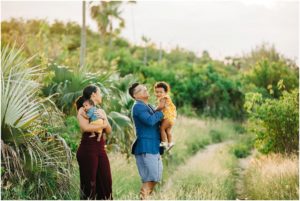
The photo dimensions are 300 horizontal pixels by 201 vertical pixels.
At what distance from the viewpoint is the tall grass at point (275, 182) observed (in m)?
9.58

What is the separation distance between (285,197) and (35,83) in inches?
173

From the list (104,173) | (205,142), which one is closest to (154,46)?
(205,142)

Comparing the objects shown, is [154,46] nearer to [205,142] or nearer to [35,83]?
[205,142]

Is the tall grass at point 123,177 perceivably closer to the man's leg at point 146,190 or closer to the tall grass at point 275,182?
the man's leg at point 146,190

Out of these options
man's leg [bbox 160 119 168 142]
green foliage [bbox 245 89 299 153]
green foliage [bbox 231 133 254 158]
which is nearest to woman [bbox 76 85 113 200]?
man's leg [bbox 160 119 168 142]

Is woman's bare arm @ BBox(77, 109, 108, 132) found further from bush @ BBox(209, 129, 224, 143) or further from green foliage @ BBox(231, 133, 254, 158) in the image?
bush @ BBox(209, 129, 224, 143)

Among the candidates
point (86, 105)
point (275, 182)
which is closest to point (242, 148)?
point (275, 182)

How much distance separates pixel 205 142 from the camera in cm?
1792

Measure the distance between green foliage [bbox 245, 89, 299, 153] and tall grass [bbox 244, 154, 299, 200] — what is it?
1.23 meters

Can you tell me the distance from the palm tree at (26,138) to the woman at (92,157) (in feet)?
2.07

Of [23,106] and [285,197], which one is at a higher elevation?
[23,106]

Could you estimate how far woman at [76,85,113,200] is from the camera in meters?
6.69

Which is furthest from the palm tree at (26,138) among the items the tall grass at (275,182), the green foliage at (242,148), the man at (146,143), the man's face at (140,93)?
the green foliage at (242,148)

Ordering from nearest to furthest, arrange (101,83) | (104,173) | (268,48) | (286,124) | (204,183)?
1. (104,173)
2. (101,83)
3. (204,183)
4. (286,124)
5. (268,48)
